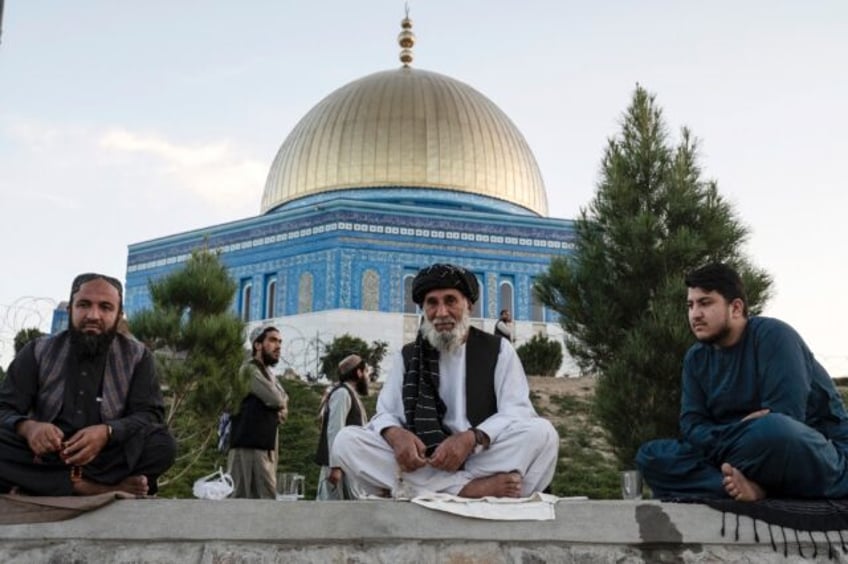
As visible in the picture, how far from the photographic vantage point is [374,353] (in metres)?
18.6

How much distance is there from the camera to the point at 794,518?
3227 mm

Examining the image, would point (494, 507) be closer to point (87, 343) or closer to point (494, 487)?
point (494, 487)

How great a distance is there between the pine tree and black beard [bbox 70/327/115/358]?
5263 mm

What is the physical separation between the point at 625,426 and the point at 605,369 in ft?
1.93

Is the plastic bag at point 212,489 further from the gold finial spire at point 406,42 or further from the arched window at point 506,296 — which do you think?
the gold finial spire at point 406,42

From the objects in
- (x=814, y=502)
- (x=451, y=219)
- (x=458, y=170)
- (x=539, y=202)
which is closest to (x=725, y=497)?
(x=814, y=502)

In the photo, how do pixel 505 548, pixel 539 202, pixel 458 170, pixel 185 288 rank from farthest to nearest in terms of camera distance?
pixel 539 202 < pixel 458 170 < pixel 185 288 < pixel 505 548

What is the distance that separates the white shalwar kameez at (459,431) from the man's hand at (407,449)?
2.6 inches

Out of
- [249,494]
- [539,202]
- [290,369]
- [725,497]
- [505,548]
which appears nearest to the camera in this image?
[505,548]

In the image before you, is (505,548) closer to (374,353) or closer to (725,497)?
(725,497)

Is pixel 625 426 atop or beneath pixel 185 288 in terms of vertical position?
beneath

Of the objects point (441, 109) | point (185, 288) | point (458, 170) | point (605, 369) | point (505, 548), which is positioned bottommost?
point (505, 548)

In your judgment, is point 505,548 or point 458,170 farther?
point 458,170

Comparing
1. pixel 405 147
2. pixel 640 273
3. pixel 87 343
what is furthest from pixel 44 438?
pixel 405 147
